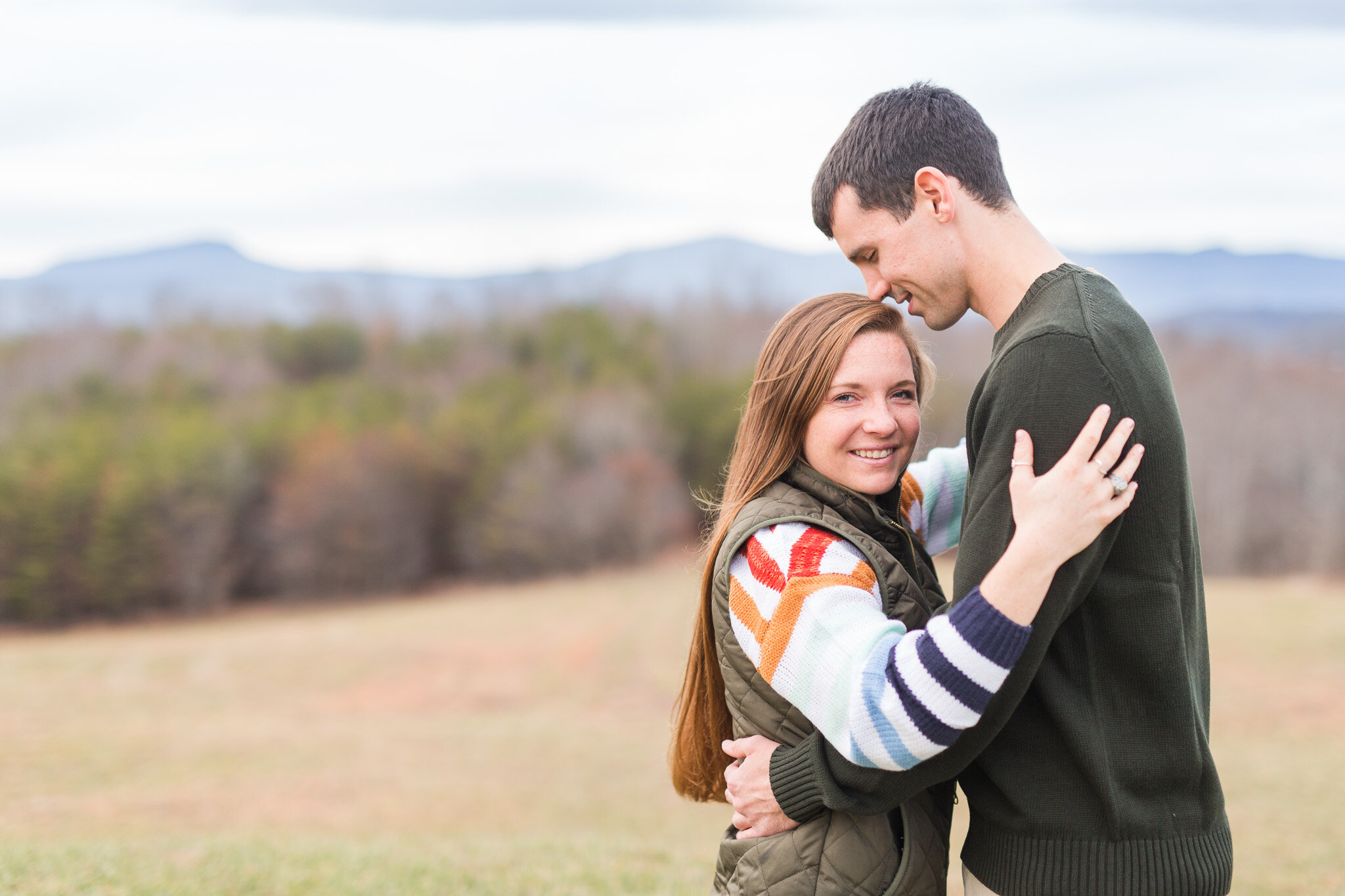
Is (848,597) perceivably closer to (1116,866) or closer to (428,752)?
(1116,866)

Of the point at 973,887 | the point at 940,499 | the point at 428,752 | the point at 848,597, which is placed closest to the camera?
the point at 848,597

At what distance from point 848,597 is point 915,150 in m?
1.07

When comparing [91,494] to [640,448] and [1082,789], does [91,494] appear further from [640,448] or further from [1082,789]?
[1082,789]

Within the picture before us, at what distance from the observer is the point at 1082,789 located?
2232mm

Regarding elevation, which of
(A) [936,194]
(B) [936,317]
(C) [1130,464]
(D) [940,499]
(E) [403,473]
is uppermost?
(A) [936,194]

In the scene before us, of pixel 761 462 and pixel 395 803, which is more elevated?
pixel 761 462

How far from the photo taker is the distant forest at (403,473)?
47.0 m

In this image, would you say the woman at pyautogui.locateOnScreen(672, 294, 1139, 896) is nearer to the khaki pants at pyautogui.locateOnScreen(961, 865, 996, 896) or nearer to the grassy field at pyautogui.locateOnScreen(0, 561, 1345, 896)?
the khaki pants at pyautogui.locateOnScreen(961, 865, 996, 896)

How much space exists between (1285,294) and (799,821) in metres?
141

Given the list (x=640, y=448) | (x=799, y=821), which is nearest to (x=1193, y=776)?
(x=799, y=821)

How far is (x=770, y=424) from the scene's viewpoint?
2.78 meters

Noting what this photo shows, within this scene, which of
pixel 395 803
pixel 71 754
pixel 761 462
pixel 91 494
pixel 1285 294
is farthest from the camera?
pixel 1285 294

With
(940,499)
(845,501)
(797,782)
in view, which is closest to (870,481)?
(845,501)

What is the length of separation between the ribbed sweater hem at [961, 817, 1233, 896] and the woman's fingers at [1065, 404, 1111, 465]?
2.86ft
